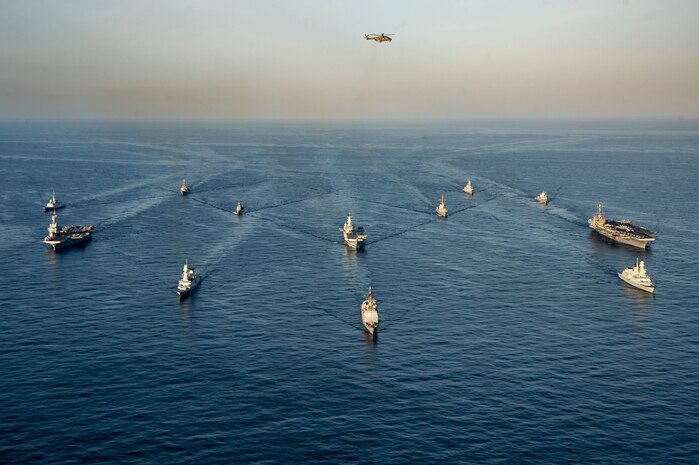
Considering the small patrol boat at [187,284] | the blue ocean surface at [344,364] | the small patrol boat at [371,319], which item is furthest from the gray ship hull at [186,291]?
the small patrol boat at [371,319]

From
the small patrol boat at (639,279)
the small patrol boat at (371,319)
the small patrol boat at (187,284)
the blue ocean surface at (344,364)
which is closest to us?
the blue ocean surface at (344,364)

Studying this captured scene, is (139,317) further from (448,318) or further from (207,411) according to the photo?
(448,318)

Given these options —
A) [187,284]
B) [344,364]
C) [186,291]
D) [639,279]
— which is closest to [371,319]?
[344,364]

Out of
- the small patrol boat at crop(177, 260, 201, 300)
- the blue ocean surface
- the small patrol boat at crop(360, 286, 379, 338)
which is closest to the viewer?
the blue ocean surface

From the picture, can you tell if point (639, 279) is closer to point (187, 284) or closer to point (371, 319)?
point (371, 319)

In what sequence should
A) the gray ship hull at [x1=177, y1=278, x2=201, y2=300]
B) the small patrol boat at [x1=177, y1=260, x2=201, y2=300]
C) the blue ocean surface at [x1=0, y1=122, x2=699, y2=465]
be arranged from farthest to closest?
1. the small patrol boat at [x1=177, y1=260, x2=201, y2=300]
2. the gray ship hull at [x1=177, y1=278, x2=201, y2=300]
3. the blue ocean surface at [x1=0, y1=122, x2=699, y2=465]

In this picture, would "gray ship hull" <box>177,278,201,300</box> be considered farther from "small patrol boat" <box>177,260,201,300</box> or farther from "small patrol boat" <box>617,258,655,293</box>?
"small patrol boat" <box>617,258,655,293</box>

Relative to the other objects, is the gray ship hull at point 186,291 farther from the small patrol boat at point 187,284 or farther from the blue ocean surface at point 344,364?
the blue ocean surface at point 344,364

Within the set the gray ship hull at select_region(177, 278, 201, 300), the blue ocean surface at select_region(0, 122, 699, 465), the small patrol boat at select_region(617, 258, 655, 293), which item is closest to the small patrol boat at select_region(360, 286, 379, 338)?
the blue ocean surface at select_region(0, 122, 699, 465)
